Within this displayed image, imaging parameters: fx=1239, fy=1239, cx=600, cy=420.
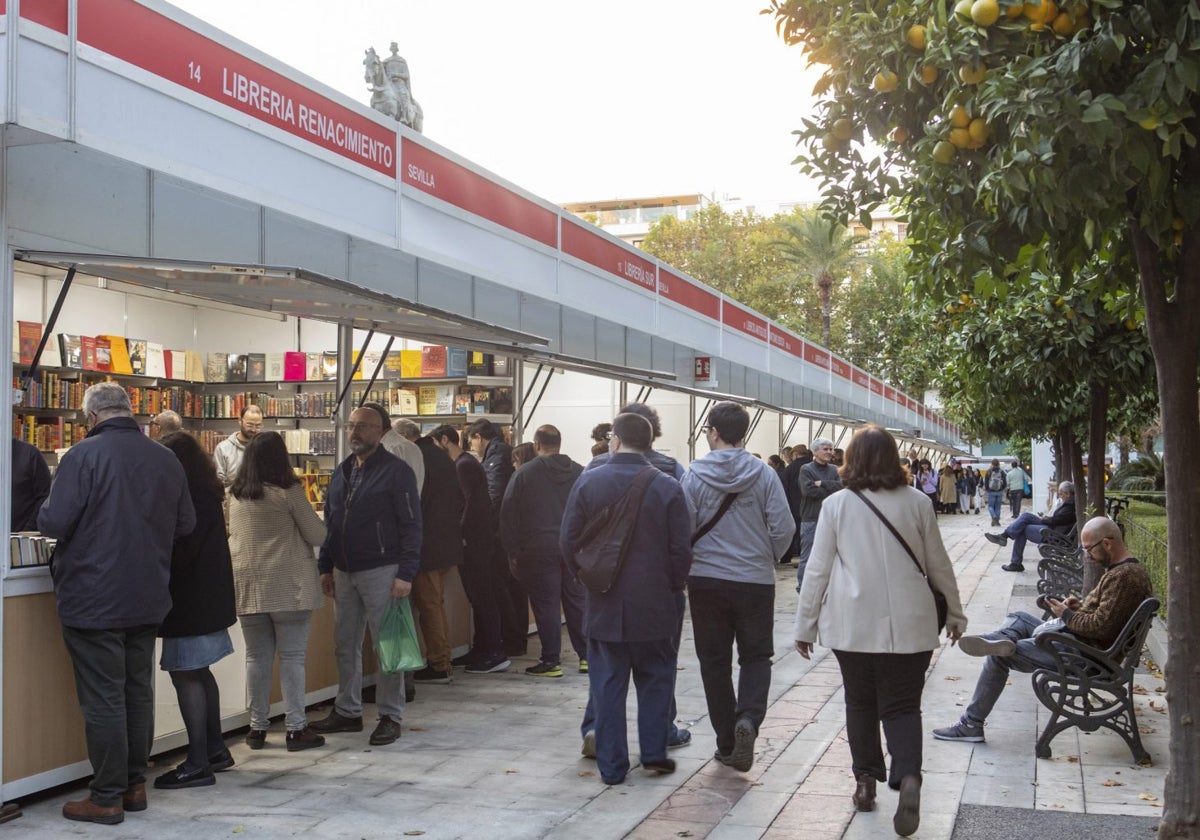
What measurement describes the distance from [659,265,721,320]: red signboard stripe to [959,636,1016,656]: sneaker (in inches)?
332

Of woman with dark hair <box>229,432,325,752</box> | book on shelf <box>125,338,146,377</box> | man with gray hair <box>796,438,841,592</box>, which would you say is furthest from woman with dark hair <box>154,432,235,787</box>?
man with gray hair <box>796,438,841,592</box>

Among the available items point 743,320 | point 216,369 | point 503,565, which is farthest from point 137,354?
point 743,320

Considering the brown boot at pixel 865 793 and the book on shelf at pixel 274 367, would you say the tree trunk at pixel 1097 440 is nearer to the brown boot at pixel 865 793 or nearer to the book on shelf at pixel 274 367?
the brown boot at pixel 865 793

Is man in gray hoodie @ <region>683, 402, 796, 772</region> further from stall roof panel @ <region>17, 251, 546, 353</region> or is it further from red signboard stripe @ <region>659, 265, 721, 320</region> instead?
red signboard stripe @ <region>659, 265, 721, 320</region>

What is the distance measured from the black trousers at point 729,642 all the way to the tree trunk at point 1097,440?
20.5 feet

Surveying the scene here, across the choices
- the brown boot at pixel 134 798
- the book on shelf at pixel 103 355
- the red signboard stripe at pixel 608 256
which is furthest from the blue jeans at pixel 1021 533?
the brown boot at pixel 134 798

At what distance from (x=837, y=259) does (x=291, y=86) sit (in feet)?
146

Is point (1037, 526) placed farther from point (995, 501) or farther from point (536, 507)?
point (995, 501)

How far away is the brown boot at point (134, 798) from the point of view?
18.4 feet

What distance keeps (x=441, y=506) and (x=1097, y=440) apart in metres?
7.35

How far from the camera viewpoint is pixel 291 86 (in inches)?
298

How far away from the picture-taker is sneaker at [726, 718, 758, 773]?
246 inches

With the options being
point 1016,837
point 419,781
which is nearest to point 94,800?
point 419,781

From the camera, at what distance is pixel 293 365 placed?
12.8 metres
